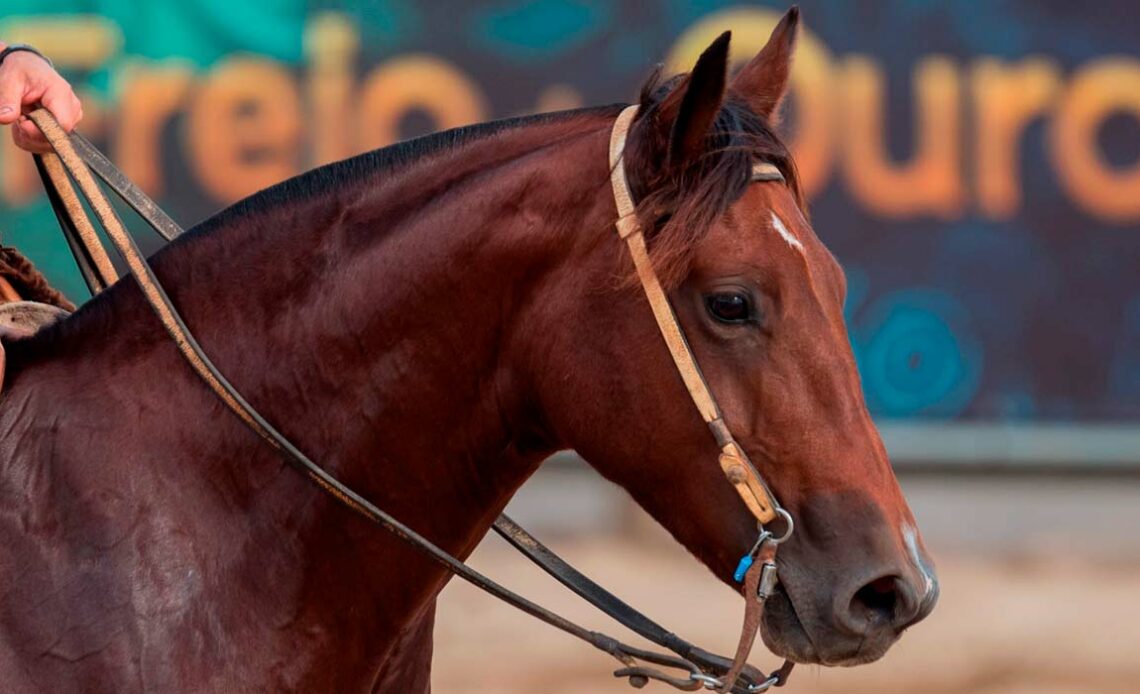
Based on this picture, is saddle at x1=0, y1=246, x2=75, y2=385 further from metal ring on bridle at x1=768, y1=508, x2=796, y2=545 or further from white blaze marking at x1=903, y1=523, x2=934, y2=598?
white blaze marking at x1=903, y1=523, x2=934, y2=598

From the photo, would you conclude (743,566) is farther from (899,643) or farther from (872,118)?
(872,118)

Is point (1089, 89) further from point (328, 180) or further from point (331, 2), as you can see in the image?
point (328, 180)

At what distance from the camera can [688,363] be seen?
8.55ft

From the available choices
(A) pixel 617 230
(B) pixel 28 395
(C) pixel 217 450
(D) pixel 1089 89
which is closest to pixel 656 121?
(A) pixel 617 230

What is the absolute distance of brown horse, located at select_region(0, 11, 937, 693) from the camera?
2580 millimetres

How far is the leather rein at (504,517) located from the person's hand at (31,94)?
0.03m

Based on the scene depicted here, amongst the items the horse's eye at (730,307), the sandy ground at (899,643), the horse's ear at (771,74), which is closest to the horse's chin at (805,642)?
the horse's eye at (730,307)

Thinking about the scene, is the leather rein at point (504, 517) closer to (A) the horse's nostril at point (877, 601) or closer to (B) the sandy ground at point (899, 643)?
(A) the horse's nostril at point (877, 601)

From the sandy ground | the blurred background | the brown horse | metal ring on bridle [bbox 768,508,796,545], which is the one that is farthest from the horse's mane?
the blurred background

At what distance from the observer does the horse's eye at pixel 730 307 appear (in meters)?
2.62

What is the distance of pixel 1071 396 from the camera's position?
8.55 metres

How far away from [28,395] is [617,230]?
1.02 meters

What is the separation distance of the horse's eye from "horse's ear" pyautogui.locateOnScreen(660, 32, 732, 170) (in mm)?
230

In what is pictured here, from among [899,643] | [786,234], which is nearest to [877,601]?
[786,234]
